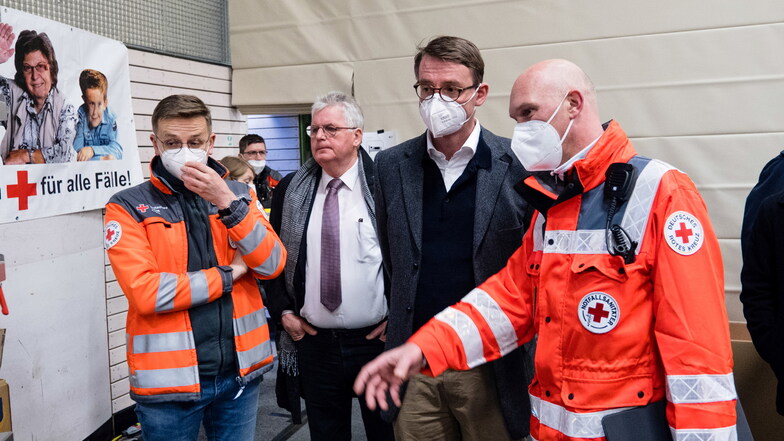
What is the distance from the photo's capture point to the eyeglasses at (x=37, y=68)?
3.30m

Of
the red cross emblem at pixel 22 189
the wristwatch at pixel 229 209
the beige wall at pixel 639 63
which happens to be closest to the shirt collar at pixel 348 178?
the wristwatch at pixel 229 209

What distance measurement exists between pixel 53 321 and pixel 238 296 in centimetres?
196

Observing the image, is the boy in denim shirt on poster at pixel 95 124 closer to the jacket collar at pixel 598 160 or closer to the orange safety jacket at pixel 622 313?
the orange safety jacket at pixel 622 313

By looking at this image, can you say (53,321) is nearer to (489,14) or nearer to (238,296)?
(238,296)

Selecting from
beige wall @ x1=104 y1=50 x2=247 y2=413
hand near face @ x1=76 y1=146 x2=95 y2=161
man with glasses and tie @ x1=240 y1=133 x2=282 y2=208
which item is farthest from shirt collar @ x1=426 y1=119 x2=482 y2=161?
man with glasses and tie @ x1=240 y1=133 x2=282 y2=208

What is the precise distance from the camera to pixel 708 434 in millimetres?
1149

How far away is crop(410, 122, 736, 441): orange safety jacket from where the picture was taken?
3.90 feet

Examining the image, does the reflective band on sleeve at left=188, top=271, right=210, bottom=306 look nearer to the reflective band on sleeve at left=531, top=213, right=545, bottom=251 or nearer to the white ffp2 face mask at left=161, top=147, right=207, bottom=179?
the white ffp2 face mask at left=161, top=147, right=207, bottom=179

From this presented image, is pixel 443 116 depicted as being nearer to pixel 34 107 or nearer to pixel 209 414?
pixel 209 414

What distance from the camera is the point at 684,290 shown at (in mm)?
1205

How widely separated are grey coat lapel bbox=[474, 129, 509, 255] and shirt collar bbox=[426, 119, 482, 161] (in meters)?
0.07

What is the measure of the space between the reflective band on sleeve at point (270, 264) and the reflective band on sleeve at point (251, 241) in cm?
8

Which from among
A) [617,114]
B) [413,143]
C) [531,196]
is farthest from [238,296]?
[617,114]

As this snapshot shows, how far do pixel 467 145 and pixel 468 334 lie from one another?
0.71m
